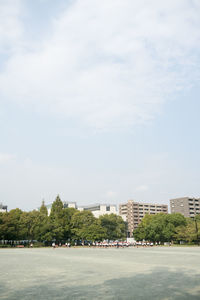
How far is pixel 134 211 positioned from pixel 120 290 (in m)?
178

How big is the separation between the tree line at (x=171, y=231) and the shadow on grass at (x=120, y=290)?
71.1 m

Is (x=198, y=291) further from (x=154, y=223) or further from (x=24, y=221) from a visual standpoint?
(x=154, y=223)

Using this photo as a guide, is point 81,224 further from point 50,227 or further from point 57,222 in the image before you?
point 50,227

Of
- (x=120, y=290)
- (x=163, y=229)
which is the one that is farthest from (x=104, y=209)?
(x=120, y=290)

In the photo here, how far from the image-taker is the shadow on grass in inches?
409

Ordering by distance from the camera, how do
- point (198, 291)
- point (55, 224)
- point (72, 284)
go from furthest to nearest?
1. point (55, 224)
2. point (72, 284)
3. point (198, 291)

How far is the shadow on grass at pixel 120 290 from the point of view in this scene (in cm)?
1039

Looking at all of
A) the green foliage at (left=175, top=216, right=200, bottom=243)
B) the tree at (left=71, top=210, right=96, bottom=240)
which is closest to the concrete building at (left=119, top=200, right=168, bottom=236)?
the tree at (left=71, top=210, right=96, bottom=240)

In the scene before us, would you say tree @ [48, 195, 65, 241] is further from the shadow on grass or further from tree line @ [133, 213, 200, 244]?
the shadow on grass

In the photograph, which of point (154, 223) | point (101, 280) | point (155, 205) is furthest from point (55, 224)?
point (155, 205)

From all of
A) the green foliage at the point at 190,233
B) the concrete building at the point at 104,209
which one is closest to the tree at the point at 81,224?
the green foliage at the point at 190,233

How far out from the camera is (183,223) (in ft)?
300

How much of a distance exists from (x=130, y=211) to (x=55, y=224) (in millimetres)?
114869

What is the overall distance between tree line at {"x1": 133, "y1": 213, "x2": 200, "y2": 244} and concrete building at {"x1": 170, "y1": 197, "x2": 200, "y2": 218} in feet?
303
